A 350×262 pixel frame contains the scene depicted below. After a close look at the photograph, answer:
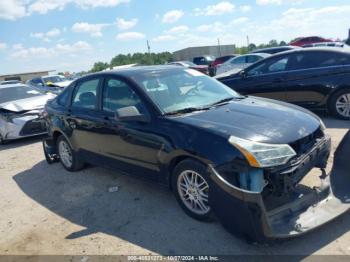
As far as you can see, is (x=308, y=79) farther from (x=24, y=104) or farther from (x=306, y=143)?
(x=24, y=104)

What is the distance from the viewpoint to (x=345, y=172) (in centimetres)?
385

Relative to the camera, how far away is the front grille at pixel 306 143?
3432mm

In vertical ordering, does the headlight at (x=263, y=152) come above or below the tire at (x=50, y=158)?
above

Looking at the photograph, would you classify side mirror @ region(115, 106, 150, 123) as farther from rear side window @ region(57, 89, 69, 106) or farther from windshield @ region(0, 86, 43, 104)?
windshield @ region(0, 86, 43, 104)

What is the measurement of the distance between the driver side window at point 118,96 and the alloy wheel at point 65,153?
1.57 meters

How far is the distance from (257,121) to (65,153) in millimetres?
3755

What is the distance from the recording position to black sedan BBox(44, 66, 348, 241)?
311cm

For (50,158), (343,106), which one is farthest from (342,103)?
(50,158)

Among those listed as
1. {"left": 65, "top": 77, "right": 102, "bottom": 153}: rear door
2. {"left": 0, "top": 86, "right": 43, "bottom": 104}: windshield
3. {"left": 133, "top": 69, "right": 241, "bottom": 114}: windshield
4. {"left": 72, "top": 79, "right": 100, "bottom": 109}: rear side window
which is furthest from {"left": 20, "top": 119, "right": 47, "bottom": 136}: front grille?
{"left": 133, "top": 69, "right": 241, "bottom": 114}: windshield

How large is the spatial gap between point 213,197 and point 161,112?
1.23 m

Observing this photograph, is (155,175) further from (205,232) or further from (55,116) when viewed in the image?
(55,116)

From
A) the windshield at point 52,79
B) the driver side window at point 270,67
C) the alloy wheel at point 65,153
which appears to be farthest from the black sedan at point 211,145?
the windshield at point 52,79

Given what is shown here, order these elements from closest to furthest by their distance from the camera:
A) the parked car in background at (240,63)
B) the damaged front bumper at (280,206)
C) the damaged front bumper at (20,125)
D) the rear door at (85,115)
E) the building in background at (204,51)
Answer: the damaged front bumper at (280,206) < the rear door at (85,115) < the damaged front bumper at (20,125) < the parked car in background at (240,63) < the building in background at (204,51)

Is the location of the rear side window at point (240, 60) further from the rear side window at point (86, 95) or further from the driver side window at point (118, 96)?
the driver side window at point (118, 96)
